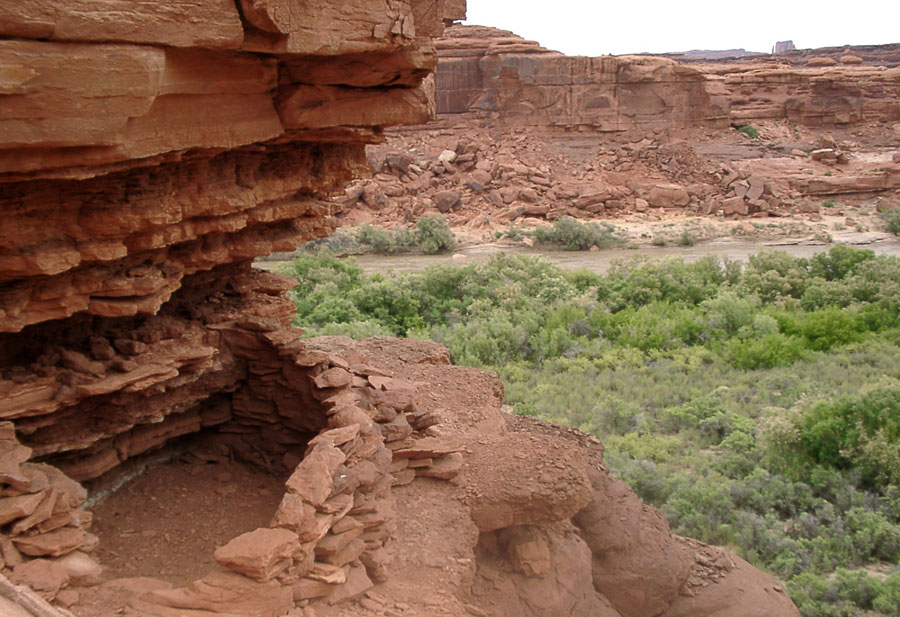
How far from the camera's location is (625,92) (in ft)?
119

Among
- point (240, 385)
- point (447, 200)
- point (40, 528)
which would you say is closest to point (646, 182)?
point (447, 200)

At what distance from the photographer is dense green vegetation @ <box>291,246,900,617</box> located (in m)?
7.88

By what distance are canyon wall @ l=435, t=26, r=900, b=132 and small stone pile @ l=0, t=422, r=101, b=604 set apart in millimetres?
34317

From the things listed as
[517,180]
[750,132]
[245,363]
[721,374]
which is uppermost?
[750,132]

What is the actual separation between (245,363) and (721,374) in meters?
8.91

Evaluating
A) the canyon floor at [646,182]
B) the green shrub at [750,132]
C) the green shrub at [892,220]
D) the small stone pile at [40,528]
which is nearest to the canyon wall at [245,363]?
the small stone pile at [40,528]

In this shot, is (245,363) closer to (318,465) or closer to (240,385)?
(240,385)

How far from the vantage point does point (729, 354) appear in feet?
42.7

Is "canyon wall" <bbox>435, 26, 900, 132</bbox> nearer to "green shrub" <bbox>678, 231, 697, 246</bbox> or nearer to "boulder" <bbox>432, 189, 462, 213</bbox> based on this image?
"boulder" <bbox>432, 189, 462, 213</bbox>

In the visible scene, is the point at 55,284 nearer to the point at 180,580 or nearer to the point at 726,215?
the point at 180,580

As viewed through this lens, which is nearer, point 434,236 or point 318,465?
point 318,465

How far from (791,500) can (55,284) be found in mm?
7708

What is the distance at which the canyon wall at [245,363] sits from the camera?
10.9ft

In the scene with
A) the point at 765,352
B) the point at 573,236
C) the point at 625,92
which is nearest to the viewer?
the point at 765,352
